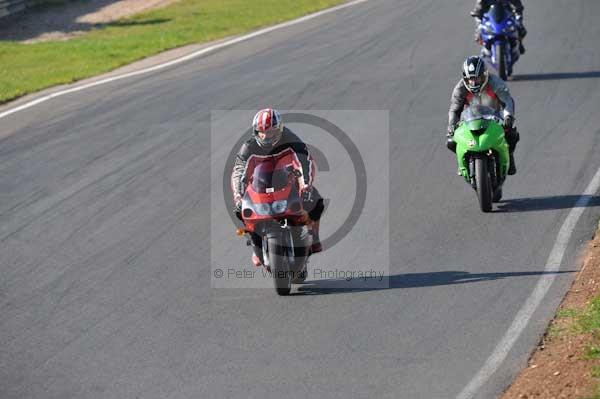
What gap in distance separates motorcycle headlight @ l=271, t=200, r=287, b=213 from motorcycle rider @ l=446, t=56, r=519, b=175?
12.6 feet

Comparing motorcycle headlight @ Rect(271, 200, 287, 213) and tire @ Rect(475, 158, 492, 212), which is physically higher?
motorcycle headlight @ Rect(271, 200, 287, 213)

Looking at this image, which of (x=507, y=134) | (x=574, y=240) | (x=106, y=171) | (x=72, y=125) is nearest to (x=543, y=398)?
(x=574, y=240)

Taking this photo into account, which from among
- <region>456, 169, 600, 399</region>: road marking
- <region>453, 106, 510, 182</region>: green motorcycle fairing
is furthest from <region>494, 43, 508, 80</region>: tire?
<region>453, 106, 510, 182</region>: green motorcycle fairing

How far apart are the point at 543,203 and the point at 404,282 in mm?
3373

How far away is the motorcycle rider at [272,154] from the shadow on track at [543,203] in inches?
137

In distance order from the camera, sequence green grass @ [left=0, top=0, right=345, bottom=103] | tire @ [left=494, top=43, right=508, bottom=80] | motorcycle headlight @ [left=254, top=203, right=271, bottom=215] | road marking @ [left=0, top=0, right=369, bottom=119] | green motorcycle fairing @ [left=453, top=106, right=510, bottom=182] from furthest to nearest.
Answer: green grass @ [left=0, top=0, right=345, bottom=103]
road marking @ [left=0, top=0, right=369, bottom=119]
tire @ [left=494, top=43, right=508, bottom=80]
green motorcycle fairing @ [left=453, top=106, right=510, bottom=182]
motorcycle headlight @ [left=254, top=203, right=271, bottom=215]

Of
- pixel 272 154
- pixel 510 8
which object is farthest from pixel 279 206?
pixel 510 8

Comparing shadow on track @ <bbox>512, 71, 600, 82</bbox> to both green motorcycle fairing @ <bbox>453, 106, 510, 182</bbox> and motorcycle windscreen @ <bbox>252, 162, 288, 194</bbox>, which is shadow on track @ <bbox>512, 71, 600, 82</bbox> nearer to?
green motorcycle fairing @ <bbox>453, 106, 510, 182</bbox>

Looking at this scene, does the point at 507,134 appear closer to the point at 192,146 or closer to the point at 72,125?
the point at 192,146

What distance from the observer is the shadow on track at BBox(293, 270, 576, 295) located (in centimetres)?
1166

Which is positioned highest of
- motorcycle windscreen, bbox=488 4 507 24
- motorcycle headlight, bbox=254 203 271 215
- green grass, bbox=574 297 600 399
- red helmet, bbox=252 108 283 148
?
red helmet, bbox=252 108 283 148

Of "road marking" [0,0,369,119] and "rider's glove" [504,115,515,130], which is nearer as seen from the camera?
"rider's glove" [504,115,515,130]

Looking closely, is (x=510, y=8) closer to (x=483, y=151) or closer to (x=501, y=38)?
(x=501, y=38)

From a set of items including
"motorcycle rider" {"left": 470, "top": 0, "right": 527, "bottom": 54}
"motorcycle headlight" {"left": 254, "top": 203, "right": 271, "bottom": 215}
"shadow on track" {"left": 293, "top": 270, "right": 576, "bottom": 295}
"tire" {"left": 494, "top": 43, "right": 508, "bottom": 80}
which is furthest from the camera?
"motorcycle rider" {"left": 470, "top": 0, "right": 527, "bottom": 54}
